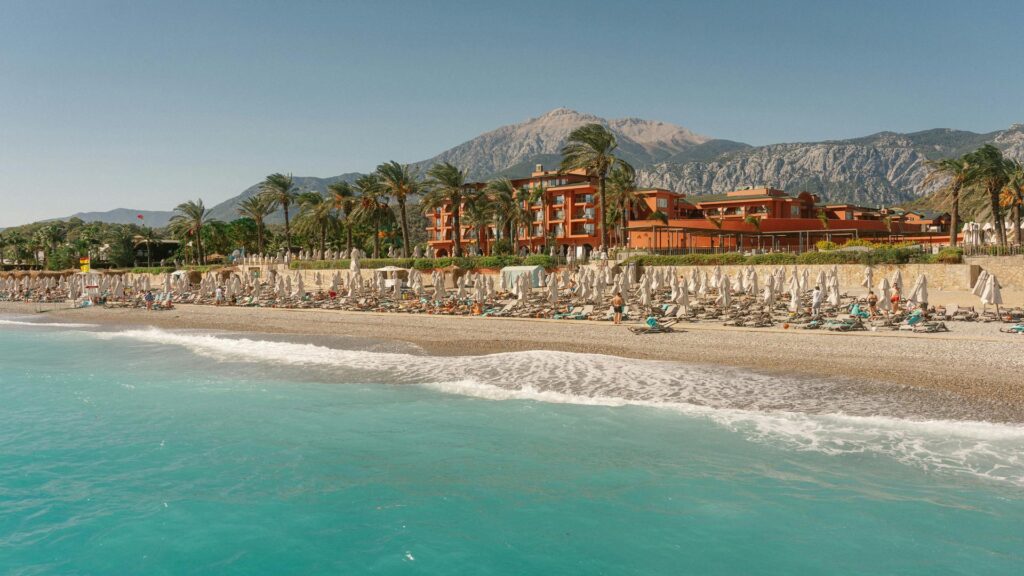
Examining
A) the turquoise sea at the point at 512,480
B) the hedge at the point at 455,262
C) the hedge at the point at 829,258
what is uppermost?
the hedge at the point at 455,262

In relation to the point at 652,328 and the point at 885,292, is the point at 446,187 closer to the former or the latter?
the point at 652,328

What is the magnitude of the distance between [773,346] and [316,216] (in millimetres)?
50707

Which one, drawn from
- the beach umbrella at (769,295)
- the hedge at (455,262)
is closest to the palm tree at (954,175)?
the beach umbrella at (769,295)

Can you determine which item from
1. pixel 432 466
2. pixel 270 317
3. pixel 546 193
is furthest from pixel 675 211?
pixel 432 466

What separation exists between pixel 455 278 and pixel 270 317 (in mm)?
13695

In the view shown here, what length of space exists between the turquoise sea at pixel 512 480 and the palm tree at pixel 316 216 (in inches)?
1797

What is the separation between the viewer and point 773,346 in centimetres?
1817

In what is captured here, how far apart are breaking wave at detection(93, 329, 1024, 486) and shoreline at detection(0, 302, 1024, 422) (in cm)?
104

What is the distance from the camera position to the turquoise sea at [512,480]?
7863 millimetres

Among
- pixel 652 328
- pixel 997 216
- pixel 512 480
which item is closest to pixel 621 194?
pixel 997 216

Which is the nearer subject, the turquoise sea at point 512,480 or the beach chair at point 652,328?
the turquoise sea at point 512,480

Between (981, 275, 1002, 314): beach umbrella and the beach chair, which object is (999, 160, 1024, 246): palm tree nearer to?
(981, 275, 1002, 314): beach umbrella

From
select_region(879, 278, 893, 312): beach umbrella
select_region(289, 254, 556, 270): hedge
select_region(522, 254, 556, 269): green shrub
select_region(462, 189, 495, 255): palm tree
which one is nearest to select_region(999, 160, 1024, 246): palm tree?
select_region(879, 278, 893, 312): beach umbrella

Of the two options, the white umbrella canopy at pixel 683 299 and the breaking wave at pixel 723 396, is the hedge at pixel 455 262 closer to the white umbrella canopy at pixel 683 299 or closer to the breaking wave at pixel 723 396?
the white umbrella canopy at pixel 683 299
